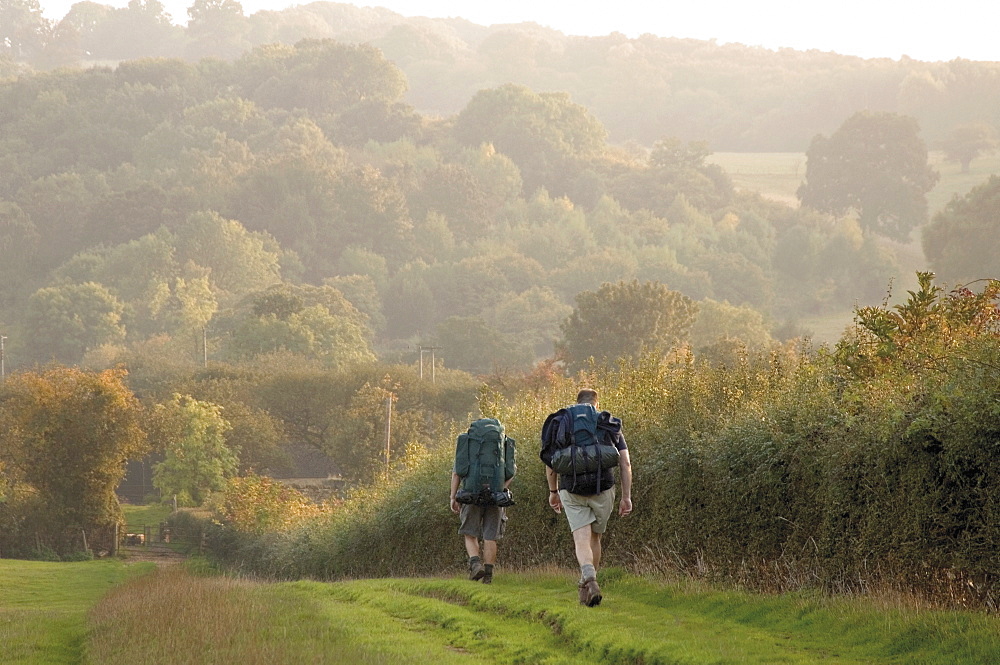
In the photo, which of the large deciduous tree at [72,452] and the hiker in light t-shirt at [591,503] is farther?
the large deciduous tree at [72,452]

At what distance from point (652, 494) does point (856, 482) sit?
408 cm

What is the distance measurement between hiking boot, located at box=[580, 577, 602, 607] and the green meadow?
97 mm

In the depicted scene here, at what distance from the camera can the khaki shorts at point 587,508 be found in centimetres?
1213

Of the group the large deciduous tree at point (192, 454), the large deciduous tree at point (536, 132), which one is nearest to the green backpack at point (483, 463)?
the large deciduous tree at point (192, 454)

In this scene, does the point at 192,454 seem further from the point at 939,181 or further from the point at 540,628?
the point at 939,181

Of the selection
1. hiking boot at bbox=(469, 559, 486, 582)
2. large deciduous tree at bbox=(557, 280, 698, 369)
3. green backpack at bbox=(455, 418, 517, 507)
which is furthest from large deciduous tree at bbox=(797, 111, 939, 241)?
hiking boot at bbox=(469, 559, 486, 582)

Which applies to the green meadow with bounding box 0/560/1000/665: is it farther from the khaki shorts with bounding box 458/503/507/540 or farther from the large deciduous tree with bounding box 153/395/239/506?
the large deciduous tree with bounding box 153/395/239/506

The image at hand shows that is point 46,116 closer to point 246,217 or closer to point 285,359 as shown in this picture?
point 246,217

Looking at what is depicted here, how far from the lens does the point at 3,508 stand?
58.2m

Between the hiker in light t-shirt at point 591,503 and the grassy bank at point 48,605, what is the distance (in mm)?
5137

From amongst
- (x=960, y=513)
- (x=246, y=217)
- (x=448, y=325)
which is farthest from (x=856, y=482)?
(x=246, y=217)

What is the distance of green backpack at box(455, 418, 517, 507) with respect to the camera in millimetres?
14969

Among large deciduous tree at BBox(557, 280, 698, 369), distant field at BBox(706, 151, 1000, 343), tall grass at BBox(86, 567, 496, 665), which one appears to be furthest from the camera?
distant field at BBox(706, 151, 1000, 343)

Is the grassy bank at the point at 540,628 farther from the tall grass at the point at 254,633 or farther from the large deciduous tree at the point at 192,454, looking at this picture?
the large deciduous tree at the point at 192,454
